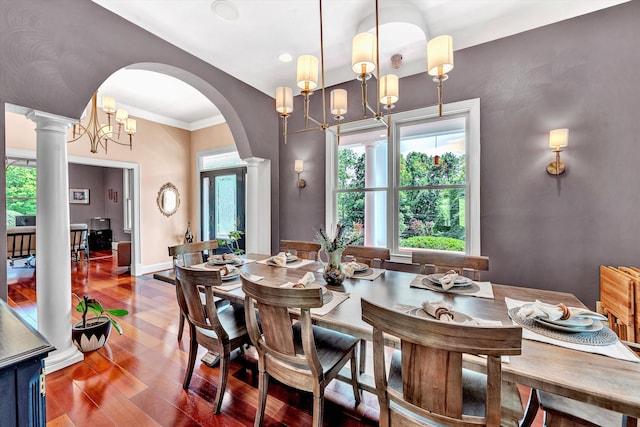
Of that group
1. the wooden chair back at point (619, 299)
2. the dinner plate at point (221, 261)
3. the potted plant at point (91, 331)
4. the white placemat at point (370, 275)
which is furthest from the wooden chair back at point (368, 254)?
the potted plant at point (91, 331)

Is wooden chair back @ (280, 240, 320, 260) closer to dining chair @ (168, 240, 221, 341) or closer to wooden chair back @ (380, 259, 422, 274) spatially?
dining chair @ (168, 240, 221, 341)

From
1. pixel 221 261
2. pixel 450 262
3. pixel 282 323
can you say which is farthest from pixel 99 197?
pixel 450 262

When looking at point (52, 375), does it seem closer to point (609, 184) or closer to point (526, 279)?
point (526, 279)

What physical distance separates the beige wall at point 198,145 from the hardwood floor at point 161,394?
129 inches

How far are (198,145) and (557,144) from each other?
5.96 metres

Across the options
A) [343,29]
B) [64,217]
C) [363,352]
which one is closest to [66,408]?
[64,217]

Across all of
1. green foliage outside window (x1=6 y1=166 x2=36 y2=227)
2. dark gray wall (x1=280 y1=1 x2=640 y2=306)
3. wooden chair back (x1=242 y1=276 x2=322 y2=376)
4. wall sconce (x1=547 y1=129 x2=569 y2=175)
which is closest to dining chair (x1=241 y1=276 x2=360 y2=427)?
wooden chair back (x1=242 y1=276 x2=322 y2=376)

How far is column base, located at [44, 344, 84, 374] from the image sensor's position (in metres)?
2.17

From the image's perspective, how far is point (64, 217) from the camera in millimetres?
2244

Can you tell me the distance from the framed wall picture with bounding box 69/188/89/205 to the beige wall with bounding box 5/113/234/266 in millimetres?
5051

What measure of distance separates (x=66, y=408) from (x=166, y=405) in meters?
0.67

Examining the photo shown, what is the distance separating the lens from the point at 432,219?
10.8ft

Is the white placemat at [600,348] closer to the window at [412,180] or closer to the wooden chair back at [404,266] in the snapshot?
the window at [412,180]

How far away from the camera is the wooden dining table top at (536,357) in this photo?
0.84m
